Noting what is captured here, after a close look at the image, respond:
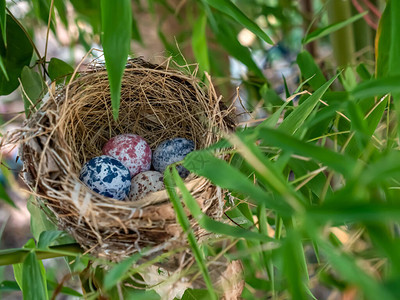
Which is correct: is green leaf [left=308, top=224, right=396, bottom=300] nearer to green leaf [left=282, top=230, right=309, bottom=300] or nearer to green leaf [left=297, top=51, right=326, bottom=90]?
green leaf [left=282, top=230, right=309, bottom=300]

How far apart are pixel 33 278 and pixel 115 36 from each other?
8.2 inches

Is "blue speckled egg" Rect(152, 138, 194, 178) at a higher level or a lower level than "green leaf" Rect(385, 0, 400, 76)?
lower

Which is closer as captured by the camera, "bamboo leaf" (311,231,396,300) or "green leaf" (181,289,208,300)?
"bamboo leaf" (311,231,396,300)

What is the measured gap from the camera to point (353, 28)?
37.2 inches

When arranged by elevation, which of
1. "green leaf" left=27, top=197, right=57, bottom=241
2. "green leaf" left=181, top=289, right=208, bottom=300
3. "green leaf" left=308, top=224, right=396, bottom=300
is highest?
"green leaf" left=308, top=224, right=396, bottom=300

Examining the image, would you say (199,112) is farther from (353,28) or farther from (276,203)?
(353,28)

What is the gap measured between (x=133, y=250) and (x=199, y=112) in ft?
0.67

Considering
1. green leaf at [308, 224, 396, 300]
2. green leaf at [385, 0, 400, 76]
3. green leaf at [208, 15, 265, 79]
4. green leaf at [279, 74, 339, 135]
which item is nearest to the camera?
green leaf at [308, 224, 396, 300]

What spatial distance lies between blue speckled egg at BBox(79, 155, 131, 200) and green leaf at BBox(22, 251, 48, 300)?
126 millimetres

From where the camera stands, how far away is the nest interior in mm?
404

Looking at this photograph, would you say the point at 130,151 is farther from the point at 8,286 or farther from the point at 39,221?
the point at 8,286

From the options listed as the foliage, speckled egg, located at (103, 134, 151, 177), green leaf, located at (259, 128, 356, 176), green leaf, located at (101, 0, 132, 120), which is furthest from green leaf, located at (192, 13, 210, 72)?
green leaf, located at (259, 128, 356, 176)

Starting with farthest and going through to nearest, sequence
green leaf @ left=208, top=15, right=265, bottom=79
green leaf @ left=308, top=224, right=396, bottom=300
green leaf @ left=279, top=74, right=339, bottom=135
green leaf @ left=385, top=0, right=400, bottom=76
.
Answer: green leaf @ left=208, top=15, right=265, bottom=79 → green leaf @ left=279, top=74, right=339, bottom=135 → green leaf @ left=385, top=0, right=400, bottom=76 → green leaf @ left=308, top=224, right=396, bottom=300

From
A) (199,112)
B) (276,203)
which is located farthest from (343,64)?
(276,203)
